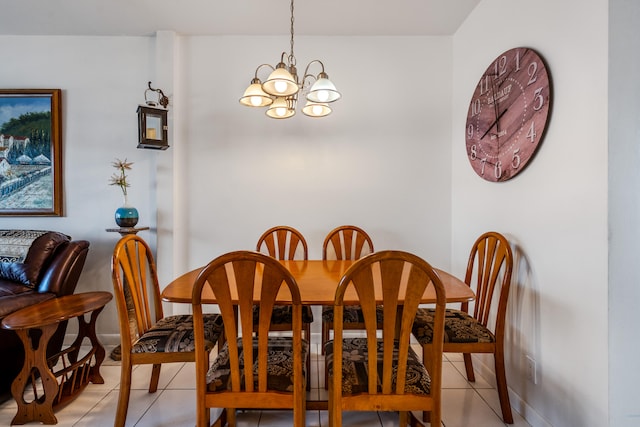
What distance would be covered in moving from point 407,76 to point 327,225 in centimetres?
151

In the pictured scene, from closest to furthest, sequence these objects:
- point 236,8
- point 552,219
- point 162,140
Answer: point 552,219, point 236,8, point 162,140

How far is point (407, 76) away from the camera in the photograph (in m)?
2.72

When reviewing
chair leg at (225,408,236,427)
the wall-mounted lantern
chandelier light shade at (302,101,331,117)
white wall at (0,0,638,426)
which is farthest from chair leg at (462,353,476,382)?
the wall-mounted lantern

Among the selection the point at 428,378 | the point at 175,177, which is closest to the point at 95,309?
the point at 175,177

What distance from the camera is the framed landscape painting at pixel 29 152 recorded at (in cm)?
266

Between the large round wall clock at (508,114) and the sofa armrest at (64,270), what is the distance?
3.05m

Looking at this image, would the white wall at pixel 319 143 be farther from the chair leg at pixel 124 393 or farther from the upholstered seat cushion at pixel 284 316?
the chair leg at pixel 124 393

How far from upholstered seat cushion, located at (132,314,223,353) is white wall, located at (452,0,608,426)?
1777 millimetres

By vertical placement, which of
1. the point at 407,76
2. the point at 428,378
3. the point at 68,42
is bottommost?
the point at 428,378

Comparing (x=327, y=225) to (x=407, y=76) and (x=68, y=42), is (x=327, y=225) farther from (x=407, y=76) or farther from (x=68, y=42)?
(x=68, y=42)

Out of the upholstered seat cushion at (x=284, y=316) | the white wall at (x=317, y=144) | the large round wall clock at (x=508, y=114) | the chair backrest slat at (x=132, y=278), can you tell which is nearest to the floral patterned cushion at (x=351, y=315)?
the upholstered seat cushion at (x=284, y=316)

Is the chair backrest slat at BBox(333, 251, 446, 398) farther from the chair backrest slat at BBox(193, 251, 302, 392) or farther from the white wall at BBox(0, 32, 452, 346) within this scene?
the white wall at BBox(0, 32, 452, 346)

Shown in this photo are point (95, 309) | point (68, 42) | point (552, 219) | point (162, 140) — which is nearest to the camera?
point (552, 219)

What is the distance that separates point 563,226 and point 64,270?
3144 mm
